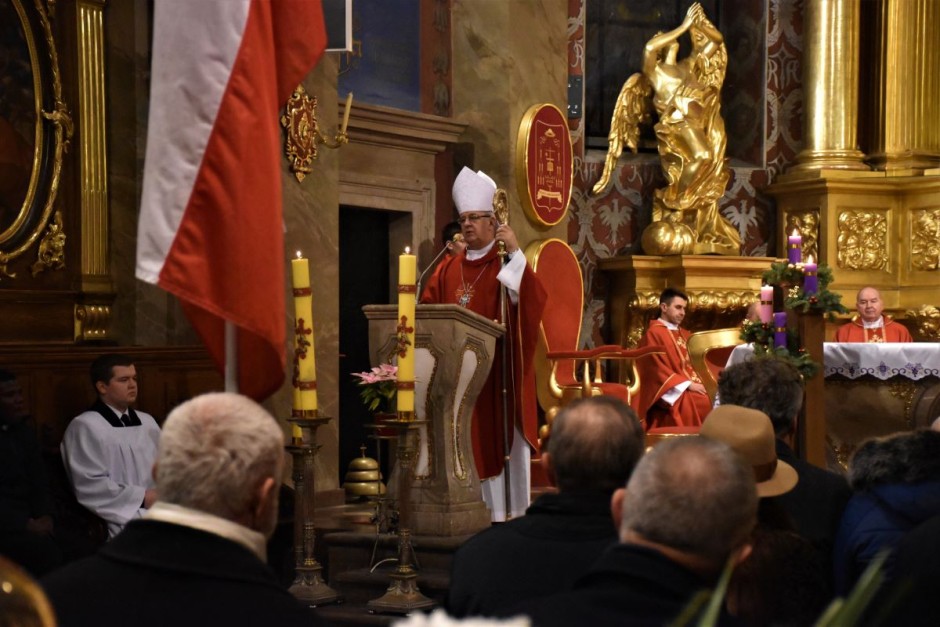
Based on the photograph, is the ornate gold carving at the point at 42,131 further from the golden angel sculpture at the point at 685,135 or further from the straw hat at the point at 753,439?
the golden angel sculpture at the point at 685,135

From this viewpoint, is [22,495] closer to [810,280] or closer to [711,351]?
[810,280]

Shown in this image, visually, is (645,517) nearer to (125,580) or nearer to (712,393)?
(125,580)

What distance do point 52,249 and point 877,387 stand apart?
4478mm

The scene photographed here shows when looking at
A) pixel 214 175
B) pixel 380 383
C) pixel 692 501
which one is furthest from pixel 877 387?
pixel 692 501

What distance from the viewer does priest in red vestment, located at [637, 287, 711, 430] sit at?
10.3 meters

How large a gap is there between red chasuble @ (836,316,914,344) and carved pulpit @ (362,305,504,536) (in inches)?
174

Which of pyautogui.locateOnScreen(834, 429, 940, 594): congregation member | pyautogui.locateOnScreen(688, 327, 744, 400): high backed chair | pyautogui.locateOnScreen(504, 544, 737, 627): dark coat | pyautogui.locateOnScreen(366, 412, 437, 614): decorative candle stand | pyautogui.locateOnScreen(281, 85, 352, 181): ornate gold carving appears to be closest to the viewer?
pyautogui.locateOnScreen(504, 544, 737, 627): dark coat

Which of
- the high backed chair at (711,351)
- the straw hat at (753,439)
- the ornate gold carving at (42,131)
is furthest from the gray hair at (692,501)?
the high backed chair at (711,351)

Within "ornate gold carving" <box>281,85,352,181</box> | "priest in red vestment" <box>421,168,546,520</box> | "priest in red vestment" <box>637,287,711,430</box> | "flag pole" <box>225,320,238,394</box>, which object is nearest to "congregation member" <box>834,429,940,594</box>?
"flag pole" <box>225,320,238,394</box>

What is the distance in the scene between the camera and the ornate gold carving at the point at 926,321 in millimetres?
11711

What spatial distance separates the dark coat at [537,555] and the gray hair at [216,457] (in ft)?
2.37

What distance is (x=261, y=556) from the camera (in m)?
2.39

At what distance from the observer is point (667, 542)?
86.7 inches

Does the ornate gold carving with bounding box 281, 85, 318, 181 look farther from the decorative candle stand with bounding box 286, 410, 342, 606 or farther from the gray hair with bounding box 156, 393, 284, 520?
the gray hair with bounding box 156, 393, 284, 520
